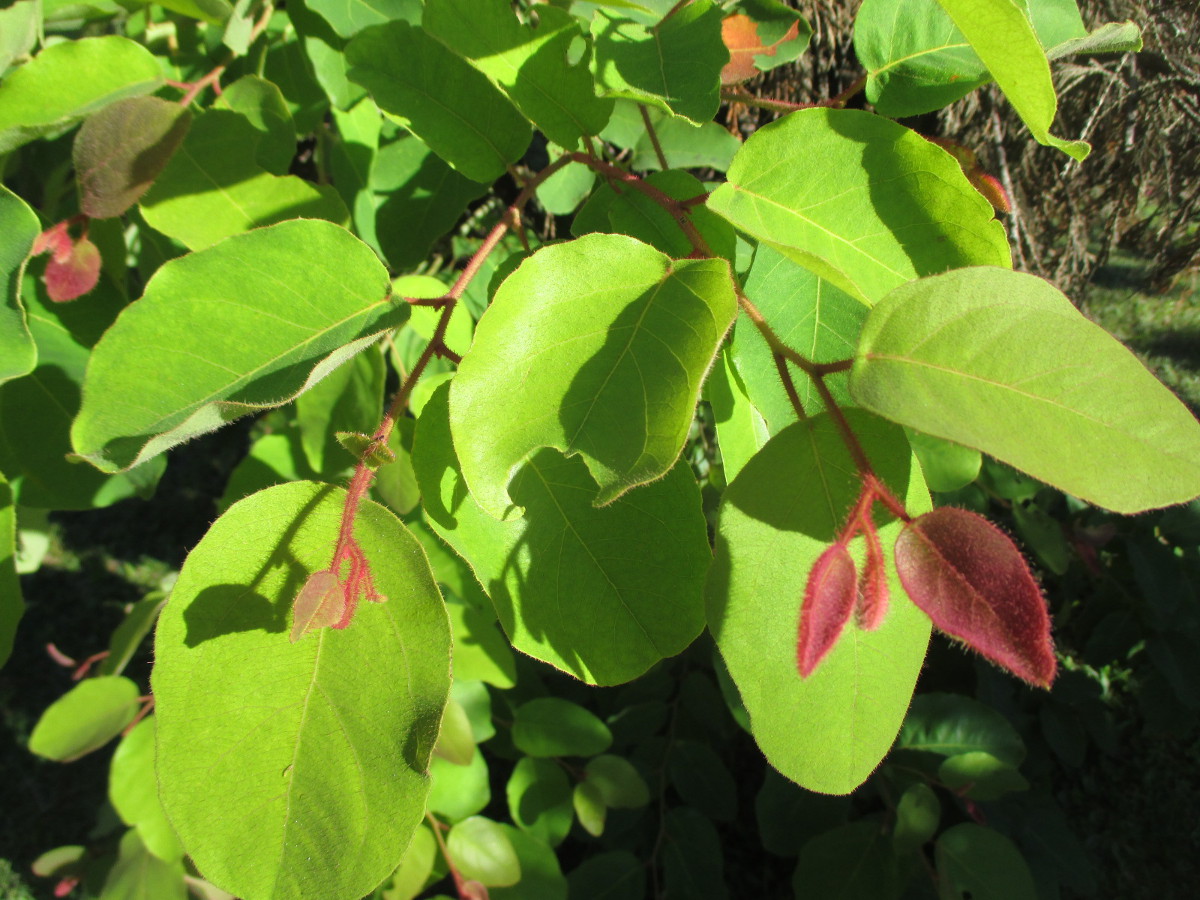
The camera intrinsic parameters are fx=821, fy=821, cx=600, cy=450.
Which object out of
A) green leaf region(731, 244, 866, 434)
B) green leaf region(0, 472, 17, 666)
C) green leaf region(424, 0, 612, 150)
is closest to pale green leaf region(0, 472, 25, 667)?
green leaf region(0, 472, 17, 666)

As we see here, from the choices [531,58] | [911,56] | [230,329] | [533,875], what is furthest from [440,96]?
[533,875]

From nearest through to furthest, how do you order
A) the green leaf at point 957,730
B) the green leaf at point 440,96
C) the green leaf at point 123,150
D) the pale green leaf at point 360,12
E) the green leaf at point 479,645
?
the green leaf at point 123,150, the green leaf at point 440,96, the pale green leaf at point 360,12, the green leaf at point 479,645, the green leaf at point 957,730

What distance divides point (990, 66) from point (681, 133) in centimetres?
71

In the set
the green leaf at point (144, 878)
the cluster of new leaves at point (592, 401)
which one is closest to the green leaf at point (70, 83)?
the cluster of new leaves at point (592, 401)

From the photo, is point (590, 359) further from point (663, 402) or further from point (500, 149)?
point (500, 149)

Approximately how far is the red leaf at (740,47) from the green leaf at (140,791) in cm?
117

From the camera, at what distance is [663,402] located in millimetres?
495

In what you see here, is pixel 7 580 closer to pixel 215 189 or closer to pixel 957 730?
pixel 215 189

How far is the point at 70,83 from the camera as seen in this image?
882 millimetres

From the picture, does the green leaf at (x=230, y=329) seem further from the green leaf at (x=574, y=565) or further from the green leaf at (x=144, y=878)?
the green leaf at (x=144, y=878)

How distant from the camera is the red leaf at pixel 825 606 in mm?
473

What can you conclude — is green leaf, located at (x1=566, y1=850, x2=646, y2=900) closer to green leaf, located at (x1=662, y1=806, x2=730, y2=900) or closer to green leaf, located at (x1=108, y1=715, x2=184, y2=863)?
green leaf, located at (x1=662, y1=806, x2=730, y2=900)

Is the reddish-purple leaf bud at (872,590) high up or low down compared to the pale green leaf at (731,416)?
up

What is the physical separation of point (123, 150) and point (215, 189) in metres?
0.13
